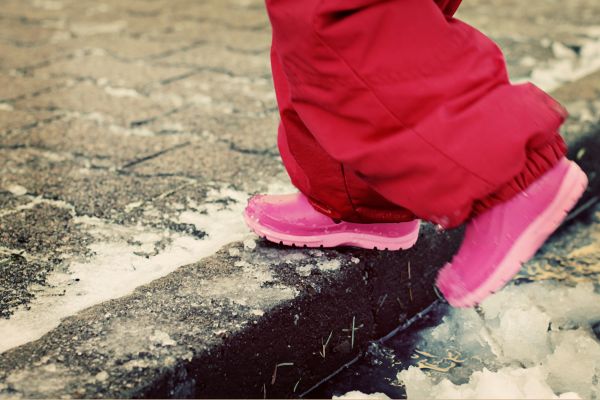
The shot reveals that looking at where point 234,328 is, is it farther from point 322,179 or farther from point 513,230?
point 513,230

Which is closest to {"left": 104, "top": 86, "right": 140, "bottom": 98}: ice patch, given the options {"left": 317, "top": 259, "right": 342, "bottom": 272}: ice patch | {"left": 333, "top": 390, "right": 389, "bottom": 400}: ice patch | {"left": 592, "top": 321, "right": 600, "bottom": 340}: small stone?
{"left": 317, "top": 259, "right": 342, "bottom": 272}: ice patch

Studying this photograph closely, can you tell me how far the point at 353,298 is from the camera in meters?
1.33

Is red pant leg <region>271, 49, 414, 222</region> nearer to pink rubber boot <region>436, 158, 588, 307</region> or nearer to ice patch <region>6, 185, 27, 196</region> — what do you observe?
pink rubber boot <region>436, 158, 588, 307</region>

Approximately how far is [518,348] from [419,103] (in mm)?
580

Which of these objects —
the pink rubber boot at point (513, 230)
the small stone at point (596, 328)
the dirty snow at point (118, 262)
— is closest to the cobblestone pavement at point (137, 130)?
the dirty snow at point (118, 262)

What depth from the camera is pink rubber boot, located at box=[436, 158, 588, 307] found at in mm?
1089

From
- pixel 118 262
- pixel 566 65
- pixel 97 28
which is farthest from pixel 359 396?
pixel 97 28

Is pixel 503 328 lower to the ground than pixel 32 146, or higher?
lower

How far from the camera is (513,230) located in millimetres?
1101

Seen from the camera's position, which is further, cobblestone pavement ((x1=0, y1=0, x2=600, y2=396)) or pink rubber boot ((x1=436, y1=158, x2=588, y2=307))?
cobblestone pavement ((x1=0, y1=0, x2=600, y2=396))

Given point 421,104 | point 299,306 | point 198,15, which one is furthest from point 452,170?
point 198,15

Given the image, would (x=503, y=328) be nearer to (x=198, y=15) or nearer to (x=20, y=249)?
(x=20, y=249)

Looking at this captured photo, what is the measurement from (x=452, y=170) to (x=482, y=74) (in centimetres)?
15

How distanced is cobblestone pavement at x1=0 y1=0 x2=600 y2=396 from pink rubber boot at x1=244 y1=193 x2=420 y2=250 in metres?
0.08
